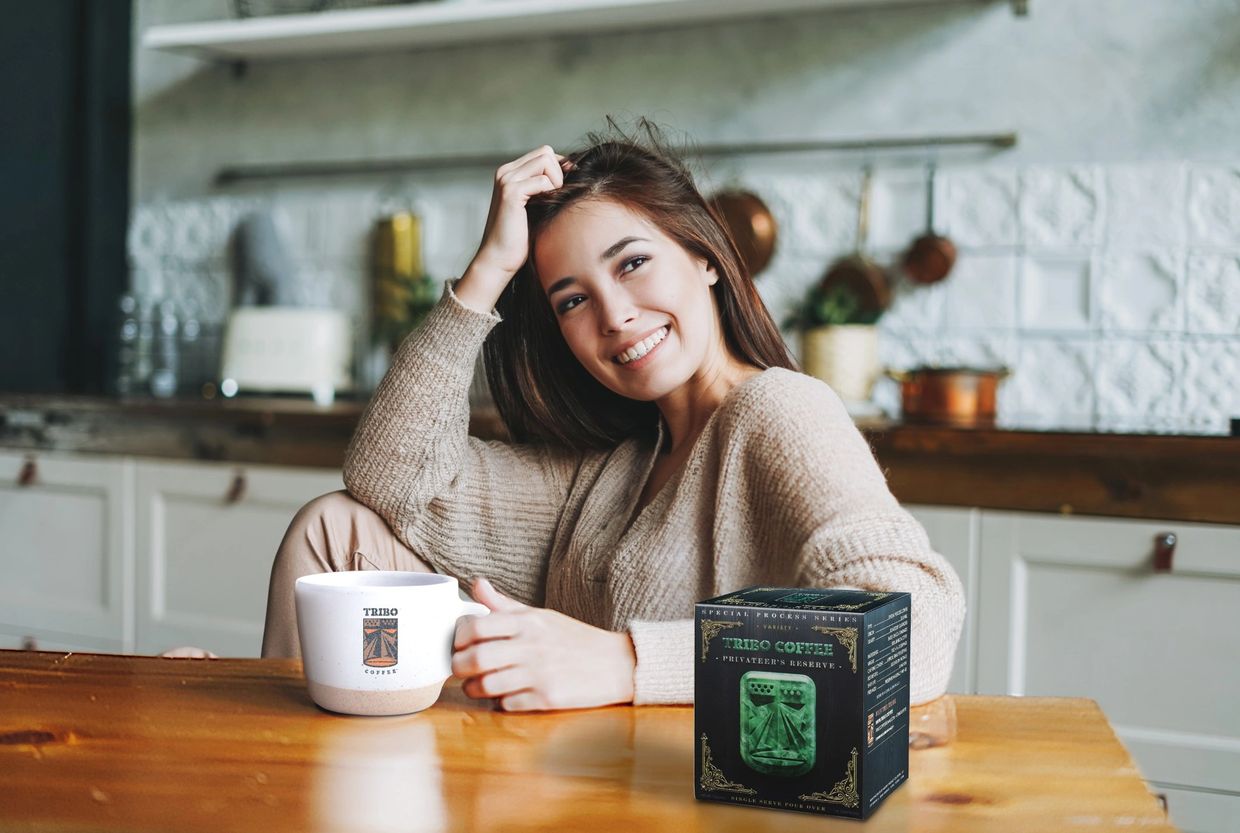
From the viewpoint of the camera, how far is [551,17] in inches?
106

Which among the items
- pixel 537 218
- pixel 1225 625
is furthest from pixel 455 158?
pixel 1225 625

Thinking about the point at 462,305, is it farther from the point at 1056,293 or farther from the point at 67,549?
the point at 67,549

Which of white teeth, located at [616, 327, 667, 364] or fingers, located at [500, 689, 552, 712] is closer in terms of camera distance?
fingers, located at [500, 689, 552, 712]

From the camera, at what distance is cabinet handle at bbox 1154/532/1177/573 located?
1860 millimetres

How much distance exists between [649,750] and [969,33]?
214 centimetres

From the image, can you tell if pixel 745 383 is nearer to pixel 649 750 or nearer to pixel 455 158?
pixel 649 750

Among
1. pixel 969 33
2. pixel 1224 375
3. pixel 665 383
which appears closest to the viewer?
pixel 665 383

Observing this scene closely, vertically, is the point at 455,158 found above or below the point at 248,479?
above

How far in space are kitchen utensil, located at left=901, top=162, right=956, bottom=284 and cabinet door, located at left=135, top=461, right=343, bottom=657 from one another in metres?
1.22

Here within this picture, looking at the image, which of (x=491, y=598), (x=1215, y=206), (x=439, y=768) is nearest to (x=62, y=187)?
(x=1215, y=206)

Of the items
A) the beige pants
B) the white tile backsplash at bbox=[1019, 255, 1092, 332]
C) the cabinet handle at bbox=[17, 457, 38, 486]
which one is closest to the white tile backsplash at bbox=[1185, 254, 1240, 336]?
the white tile backsplash at bbox=[1019, 255, 1092, 332]

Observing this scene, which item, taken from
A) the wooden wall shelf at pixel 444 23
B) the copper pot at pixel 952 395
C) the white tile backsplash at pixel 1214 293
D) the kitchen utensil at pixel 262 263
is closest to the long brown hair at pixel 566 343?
the copper pot at pixel 952 395

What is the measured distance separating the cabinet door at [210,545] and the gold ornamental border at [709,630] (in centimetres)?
187

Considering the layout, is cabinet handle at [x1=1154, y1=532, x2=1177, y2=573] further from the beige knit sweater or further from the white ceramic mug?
the white ceramic mug
